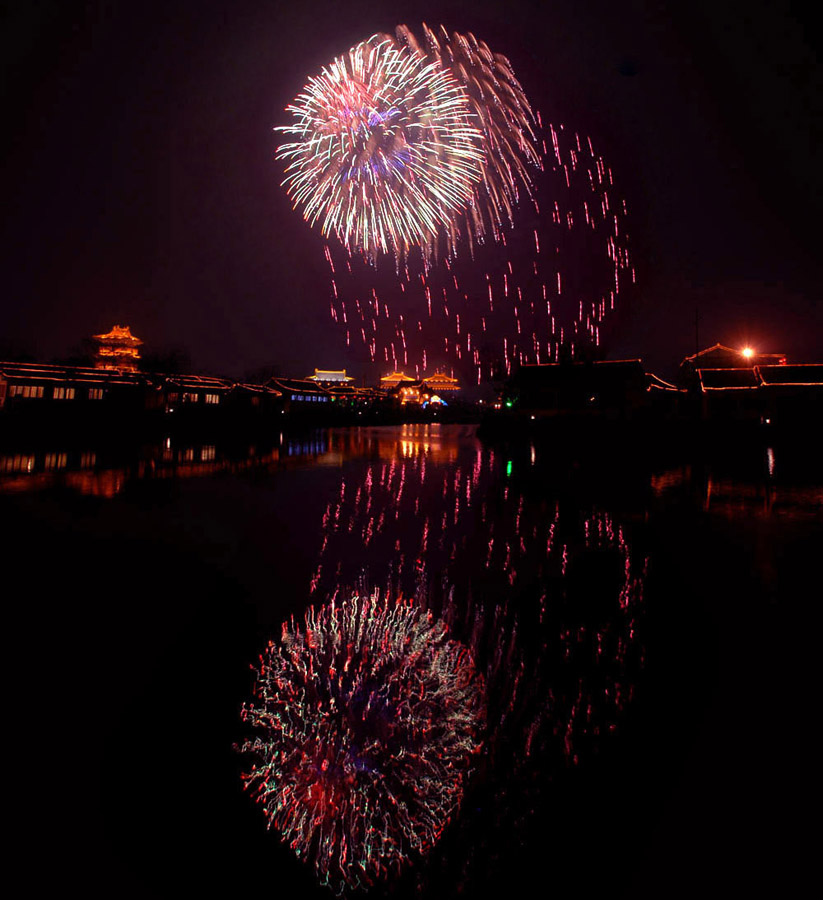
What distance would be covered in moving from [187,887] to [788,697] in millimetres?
4010

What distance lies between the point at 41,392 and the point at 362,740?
132 feet

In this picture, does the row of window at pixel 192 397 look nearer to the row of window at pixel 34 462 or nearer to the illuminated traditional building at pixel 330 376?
the row of window at pixel 34 462

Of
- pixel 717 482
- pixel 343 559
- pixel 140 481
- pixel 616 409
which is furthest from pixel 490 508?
pixel 616 409

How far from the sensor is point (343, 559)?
6.97 meters

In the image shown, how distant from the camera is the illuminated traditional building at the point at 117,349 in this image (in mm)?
58231

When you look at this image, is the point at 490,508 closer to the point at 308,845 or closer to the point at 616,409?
the point at 308,845

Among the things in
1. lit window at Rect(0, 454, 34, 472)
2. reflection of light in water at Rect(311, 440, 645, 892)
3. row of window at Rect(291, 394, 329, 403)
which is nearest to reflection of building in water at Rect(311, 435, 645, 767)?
reflection of light in water at Rect(311, 440, 645, 892)

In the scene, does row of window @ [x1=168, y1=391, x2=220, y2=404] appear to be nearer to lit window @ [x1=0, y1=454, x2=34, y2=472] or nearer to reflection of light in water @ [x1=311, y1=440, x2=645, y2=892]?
lit window @ [x1=0, y1=454, x2=34, y2=472]

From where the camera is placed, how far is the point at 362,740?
130 inches

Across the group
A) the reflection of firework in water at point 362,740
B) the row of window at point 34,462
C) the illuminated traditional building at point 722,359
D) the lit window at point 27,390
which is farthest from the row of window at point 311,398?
the reflection of firework in water at point 362,740

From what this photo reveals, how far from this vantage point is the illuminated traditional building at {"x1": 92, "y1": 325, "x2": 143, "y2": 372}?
5823cm

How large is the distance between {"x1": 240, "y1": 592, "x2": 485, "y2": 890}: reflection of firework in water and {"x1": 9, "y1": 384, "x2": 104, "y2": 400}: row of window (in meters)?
37.2

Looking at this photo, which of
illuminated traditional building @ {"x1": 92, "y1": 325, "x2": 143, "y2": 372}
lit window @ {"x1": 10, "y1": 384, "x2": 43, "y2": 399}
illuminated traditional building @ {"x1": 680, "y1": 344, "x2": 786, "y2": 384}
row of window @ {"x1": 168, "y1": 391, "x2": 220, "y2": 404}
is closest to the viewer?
lit window @ {"x1": 10, "y1": 384, "x2": 43, "y2": 399}

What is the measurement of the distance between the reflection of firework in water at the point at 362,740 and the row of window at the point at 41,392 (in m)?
37.2
